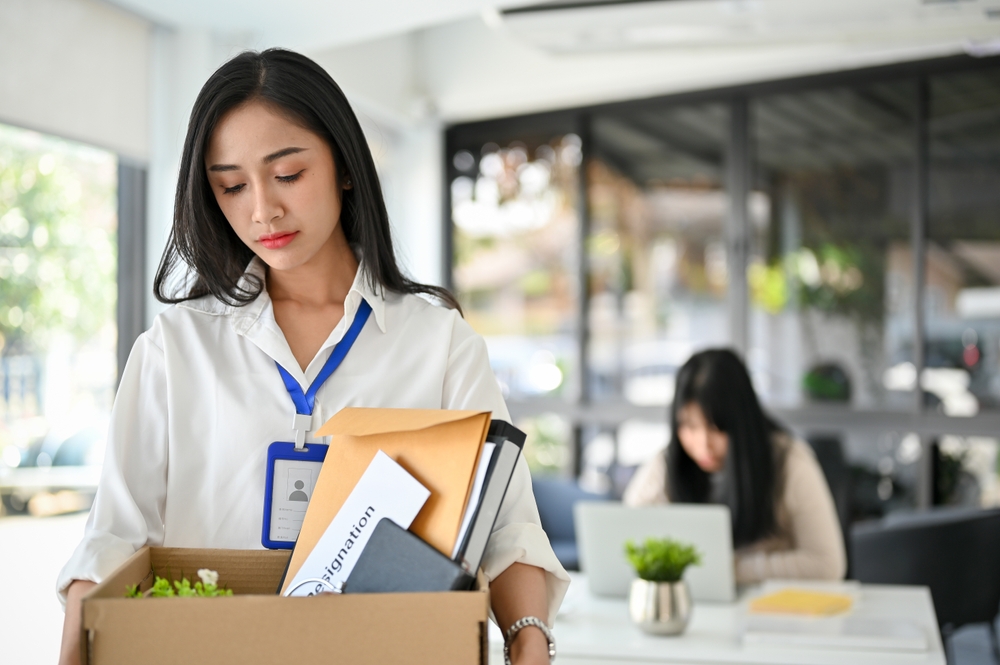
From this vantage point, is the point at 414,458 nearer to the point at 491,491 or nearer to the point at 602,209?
the point at 491,491

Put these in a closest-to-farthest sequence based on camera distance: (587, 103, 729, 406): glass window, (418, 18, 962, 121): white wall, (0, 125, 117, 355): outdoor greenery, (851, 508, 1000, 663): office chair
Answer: (0, 125, 117, 355): outdoor greenery, (851, 508, 1000, 663): office chair, (418, 18, 962, 121): white wall, (587, 103, 729, 406): glass window

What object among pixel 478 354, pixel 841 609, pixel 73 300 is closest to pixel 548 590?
pixel 478 354

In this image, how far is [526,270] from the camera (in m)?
5.98

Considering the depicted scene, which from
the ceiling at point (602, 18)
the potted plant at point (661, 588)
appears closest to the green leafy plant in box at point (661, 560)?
the potted plant at point (661, 588)

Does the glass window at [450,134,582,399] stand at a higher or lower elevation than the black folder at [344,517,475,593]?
higher

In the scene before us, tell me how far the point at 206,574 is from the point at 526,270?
4.98 m

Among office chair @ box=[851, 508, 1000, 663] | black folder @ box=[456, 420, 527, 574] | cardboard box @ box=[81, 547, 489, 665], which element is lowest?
office chair @ box=[851, 508, 1000, 663]

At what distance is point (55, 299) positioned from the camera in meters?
3.39

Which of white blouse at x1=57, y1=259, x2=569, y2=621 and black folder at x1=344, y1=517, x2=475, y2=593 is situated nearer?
black folder at x1=344, y1=517, x2=475, y2=593

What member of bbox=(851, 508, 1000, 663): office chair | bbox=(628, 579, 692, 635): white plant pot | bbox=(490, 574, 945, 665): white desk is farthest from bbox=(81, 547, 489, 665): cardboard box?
bbox=(851, 508, 1000, 663): office chair

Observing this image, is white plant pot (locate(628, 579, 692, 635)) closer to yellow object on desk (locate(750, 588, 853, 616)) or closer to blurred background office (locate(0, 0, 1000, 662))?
yellow object on desk (locate(750, 588, 853, 616))

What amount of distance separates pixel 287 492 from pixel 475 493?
0.34 m

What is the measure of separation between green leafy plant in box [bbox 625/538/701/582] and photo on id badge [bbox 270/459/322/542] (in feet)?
4.81

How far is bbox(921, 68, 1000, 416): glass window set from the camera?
4.81m
